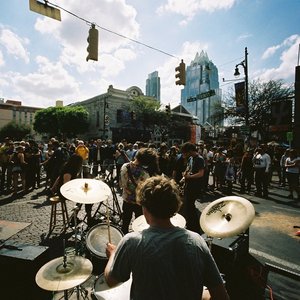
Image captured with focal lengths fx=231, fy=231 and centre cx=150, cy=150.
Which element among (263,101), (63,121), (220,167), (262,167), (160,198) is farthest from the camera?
(63,121)

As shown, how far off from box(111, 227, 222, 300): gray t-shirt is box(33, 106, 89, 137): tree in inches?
1927

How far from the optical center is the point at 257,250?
16.2 feet

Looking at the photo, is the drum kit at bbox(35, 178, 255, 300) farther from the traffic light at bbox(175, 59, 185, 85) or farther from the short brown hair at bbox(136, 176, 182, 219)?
the traffic light at bbox(175, 59, 185, 85)

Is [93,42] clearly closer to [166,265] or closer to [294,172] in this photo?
[166,265]

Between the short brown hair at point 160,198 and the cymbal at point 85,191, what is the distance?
1846 millimetres

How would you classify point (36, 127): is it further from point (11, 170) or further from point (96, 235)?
point (96, 235)

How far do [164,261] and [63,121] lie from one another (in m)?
49.8

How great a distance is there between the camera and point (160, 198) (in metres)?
1.53

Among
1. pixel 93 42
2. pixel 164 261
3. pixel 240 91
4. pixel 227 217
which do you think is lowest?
pixel 227 217

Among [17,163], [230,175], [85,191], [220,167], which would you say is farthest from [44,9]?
[220,167]

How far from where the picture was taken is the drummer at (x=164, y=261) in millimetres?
1398

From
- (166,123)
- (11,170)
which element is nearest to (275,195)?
(11,170)

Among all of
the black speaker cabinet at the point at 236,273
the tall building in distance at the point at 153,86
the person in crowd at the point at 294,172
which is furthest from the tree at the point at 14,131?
the tall building in distance at the point at 153,86

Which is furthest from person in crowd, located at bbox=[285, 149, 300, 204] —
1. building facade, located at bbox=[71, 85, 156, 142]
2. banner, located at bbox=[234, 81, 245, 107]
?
building facade, located at bbox=[71, 85, 156, 142]
